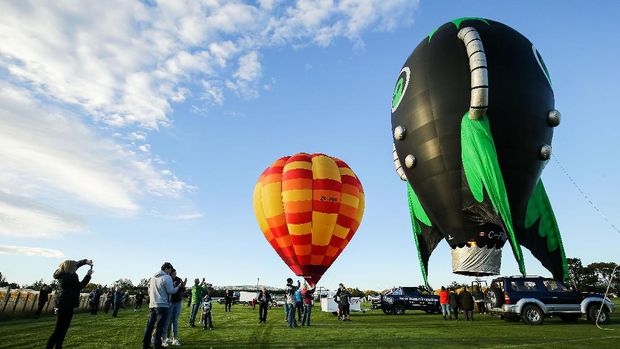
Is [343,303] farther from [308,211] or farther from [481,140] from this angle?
[481,140]

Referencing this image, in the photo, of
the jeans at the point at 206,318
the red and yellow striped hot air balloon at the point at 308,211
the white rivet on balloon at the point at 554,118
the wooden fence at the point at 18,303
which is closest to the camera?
the jeans at the point at 206,318

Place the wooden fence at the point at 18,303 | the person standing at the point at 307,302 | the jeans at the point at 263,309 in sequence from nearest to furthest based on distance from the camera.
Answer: the person standing at the point at 307,302, the jeans at the point at 263,309, the wooden fence at the point at 18,303

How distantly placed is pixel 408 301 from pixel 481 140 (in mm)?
12621

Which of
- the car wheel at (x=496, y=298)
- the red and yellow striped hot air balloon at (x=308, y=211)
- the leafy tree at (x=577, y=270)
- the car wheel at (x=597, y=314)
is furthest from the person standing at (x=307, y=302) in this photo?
the leafy tree at (x=577, y=270)

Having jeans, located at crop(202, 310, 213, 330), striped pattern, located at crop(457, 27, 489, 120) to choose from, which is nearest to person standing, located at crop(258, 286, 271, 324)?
jeans, located at crop(202, 310, 213, 330)

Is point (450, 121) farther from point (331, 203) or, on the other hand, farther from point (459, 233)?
point (331, 203)

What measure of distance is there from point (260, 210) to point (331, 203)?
4674 millimetres

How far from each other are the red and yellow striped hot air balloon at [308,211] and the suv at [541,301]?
37.1ft

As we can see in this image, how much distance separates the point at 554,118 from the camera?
17.0 meters

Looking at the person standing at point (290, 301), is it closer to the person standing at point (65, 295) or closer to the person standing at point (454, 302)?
the person standing at point (454, 302)

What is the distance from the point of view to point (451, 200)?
16984mm

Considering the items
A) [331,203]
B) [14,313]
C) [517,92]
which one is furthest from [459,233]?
[14,313]

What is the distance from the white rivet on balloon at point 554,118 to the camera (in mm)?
16969

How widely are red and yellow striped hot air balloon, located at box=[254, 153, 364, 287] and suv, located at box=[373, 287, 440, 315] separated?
14.1 ft
